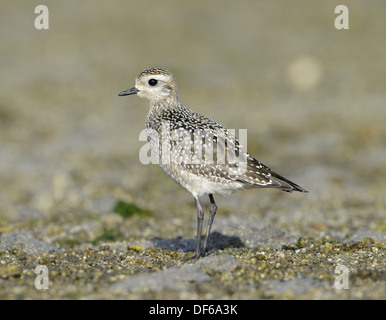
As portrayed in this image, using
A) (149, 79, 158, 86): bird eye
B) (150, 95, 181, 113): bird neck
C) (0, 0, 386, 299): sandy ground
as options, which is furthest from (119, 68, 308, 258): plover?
(0, 0, 386, 299): sandy ground

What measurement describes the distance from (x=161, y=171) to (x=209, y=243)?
269 inches

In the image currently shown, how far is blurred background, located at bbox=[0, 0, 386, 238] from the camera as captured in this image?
14.6 meters

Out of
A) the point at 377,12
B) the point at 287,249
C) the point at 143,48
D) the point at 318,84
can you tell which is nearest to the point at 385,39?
the point at 377,12

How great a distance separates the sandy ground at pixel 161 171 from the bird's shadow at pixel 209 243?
36mm

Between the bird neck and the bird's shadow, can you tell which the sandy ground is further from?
the bird neck

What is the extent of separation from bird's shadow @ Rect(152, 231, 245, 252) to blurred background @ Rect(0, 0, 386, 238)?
1027 mm

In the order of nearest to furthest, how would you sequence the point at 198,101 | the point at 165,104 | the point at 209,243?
Result: the point at 165,104 → the point at 209,243 → the point at 198,101

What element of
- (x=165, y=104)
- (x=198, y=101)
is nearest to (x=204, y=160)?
(x=165, y=104)

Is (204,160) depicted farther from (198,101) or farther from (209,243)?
(198,101)

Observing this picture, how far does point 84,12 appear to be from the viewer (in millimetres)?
31516

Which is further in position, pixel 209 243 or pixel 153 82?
pixel 209 243

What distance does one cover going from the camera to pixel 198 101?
2300cm

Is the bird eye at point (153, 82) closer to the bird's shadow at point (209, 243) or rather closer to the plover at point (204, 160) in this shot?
the plover at point (204, 160)
